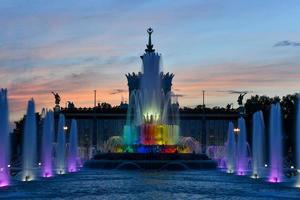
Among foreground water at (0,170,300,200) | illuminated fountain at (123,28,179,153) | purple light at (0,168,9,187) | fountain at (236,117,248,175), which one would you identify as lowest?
foreground water at (0,170,300,200)

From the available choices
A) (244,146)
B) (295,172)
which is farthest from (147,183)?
Answer: (244,146)

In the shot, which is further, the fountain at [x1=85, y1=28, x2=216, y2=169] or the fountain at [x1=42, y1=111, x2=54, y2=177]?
the fountain at [x1=85, y1=28, x2=216, y2=169]

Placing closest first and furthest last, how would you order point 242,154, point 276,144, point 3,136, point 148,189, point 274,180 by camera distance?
point 148,189
point 3,136
point 274,180
point 276,144
point 242,154

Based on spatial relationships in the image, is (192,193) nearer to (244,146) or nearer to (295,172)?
(295,172)

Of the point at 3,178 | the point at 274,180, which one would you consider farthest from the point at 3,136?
the point at 274,180

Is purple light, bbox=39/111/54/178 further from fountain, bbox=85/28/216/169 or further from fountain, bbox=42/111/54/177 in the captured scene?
fountain, bbox=85/28/216/169

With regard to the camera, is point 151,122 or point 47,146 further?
point 151,122

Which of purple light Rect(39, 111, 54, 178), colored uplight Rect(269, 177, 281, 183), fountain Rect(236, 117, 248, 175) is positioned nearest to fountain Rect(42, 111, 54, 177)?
purple light Rect(39, 111, 54, 178)

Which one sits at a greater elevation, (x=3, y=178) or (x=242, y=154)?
(x=242, y=154)

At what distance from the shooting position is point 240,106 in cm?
9562

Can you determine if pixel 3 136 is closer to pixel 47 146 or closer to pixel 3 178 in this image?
pixel 3 178

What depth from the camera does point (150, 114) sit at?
55.7 m

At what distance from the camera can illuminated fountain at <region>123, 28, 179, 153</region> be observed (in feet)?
176

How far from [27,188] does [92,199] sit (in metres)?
5.41
